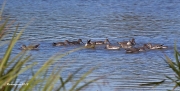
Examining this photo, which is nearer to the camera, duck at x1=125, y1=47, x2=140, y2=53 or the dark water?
the dark water

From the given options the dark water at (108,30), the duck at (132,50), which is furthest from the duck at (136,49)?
the dark water at (108,30)

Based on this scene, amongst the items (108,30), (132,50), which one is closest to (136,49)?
(132,50)

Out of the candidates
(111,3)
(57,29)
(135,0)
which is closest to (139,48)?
(57,29)

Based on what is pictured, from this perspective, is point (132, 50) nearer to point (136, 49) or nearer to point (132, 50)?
point (132, 50)

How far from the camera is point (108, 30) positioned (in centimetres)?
2077

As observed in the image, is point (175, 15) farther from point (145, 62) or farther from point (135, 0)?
point (145, 62)

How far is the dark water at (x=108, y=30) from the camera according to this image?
12.2 metres

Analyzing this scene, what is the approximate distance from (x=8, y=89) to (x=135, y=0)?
31509 millimetres

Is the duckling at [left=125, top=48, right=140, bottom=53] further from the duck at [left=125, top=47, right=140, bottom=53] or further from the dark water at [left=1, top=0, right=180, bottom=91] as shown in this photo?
the dark water at [left=1, top=0, right=180, bottom=91]

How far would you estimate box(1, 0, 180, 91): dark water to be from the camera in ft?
40.2

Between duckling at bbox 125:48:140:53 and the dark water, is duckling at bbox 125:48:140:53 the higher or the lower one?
the lower one

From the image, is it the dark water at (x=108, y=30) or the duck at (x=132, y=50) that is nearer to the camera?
the dark water at (x=108, y=30)

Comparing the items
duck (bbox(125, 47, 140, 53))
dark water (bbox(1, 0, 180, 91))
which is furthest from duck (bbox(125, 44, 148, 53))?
dark water (bbox(1, 0, 180, 91))

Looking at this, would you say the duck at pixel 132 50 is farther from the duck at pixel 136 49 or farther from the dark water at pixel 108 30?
the dark water at pixel 108 30
